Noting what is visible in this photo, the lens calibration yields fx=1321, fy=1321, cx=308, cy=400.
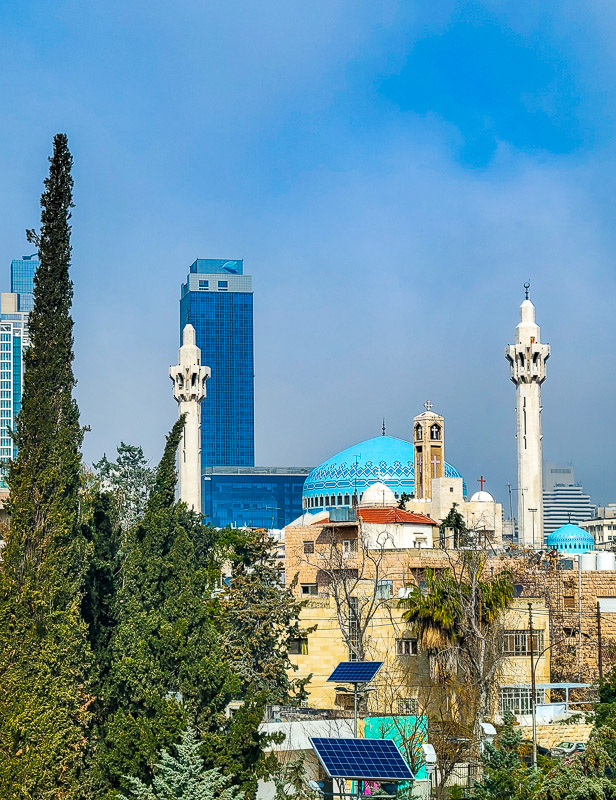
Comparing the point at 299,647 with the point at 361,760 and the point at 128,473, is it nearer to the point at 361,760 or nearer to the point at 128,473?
the point at 361,760

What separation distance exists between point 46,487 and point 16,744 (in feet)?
13.9

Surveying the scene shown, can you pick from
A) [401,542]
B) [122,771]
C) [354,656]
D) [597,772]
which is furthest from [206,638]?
[401,542]

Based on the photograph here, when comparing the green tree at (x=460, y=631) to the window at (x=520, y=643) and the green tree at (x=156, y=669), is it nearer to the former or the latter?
the window at (x=520, y=643)

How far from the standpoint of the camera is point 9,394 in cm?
14825

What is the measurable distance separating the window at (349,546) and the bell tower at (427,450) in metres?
25.3

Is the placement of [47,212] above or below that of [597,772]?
above

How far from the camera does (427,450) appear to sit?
7056 cm

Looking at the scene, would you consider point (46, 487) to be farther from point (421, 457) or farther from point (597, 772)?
point (421, 457)

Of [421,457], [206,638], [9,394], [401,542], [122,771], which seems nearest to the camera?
[122,771]

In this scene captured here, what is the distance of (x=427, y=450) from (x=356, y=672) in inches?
1775

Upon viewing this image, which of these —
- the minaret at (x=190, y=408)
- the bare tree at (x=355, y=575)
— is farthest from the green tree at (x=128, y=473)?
the bare tree at (x=355, y=575)

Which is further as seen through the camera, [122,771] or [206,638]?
[206,638]

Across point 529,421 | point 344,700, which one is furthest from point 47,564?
point 529,421

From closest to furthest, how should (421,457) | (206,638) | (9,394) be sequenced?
(206,638), (421,457), (9,394)
